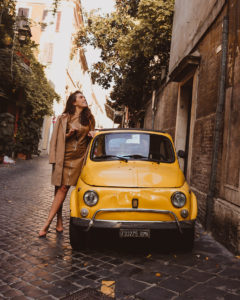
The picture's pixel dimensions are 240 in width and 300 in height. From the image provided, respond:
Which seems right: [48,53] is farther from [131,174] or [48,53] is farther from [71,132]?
[131,174]

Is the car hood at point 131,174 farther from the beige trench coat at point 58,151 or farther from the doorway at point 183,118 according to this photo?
the doorway at point 183,118

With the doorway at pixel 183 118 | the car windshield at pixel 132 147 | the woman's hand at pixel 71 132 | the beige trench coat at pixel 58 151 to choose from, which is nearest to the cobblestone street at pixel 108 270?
the beige trench coat at pixel 58 151

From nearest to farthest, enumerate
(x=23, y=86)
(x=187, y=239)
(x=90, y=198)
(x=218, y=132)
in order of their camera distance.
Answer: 1. (x=90, y=198)
2. (x=187, y=239)
3. (x=218, y=132)
4. (x=23, y=86)

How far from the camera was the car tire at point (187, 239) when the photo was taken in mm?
4123

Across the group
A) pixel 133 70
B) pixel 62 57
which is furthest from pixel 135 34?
pixel 62 57

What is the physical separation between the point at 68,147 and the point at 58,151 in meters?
0.17

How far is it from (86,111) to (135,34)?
10.7 meters

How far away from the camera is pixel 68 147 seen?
16.0ft

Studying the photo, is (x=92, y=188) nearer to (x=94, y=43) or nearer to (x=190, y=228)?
(x=190, y=228)

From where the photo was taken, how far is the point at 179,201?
3943 mm

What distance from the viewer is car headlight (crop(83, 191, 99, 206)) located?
12.8 ft

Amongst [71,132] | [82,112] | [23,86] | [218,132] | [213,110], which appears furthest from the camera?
[23,86]

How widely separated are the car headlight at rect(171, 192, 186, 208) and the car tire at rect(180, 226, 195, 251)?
15.8 inches

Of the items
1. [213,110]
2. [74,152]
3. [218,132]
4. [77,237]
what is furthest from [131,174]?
[213,110]
